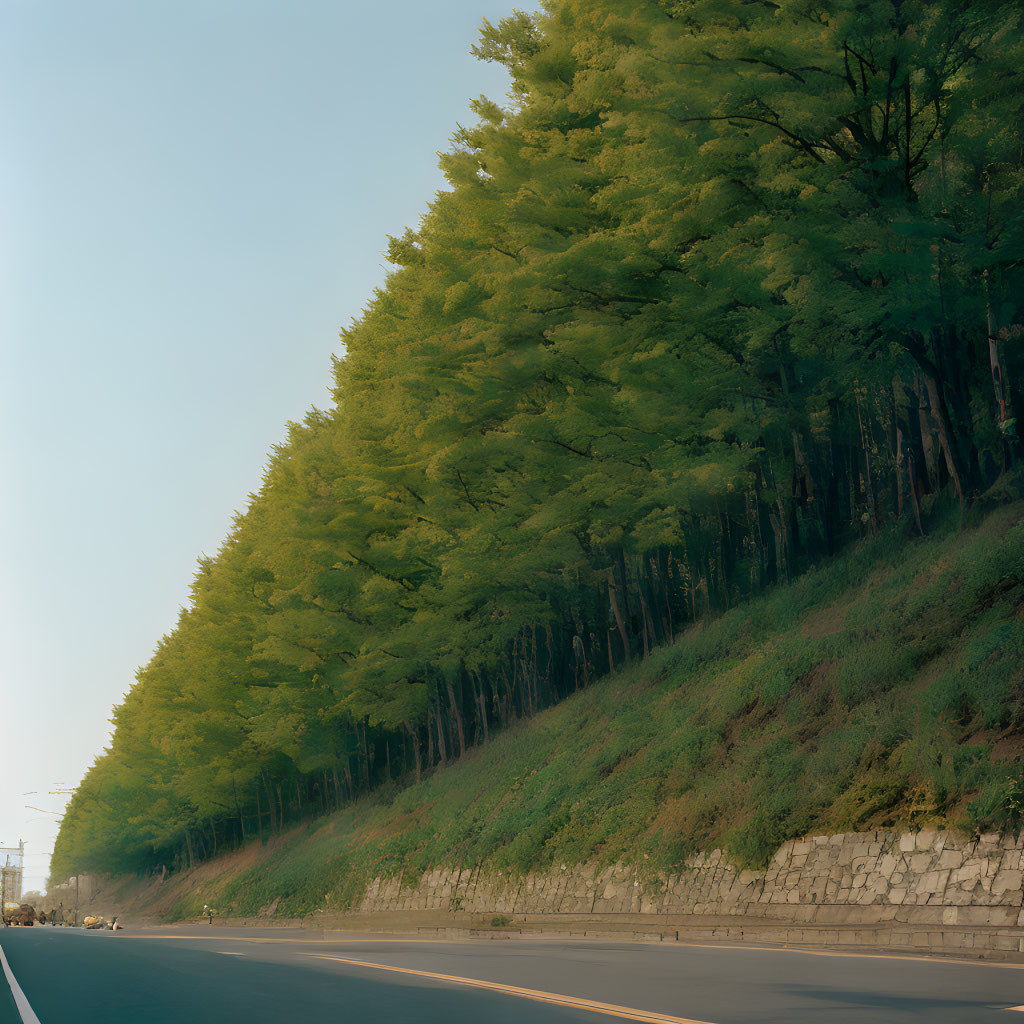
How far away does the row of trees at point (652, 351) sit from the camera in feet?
68.7

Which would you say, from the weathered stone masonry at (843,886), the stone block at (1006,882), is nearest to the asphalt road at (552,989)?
the weathered stone masonry at (843,886)

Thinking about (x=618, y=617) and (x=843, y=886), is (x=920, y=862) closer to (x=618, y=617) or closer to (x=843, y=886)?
(x=843, y=886)

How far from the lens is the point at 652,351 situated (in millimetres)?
25984

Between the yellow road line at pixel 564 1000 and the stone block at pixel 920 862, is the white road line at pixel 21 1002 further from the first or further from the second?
the stone block at pixel 920 862

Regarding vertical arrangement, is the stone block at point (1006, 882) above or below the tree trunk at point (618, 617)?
below

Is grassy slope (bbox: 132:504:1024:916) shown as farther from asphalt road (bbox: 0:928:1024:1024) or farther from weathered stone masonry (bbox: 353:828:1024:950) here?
asphalt road (bbox: 0:928:1024:1024)

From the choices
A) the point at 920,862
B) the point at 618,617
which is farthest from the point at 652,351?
the point at 920,862

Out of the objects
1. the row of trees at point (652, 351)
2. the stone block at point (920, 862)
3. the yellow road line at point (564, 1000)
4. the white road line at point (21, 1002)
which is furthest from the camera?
the row of trees at point (652, 351)

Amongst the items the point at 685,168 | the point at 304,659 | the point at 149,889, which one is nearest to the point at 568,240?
the point at 685,168

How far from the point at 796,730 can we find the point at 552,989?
10536mm

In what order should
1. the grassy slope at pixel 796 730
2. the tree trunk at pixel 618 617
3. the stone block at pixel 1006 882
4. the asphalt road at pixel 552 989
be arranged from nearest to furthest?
the asphalt road at pixel 552 989 < the stone block at pixel 1006 882 < the grassy slope at pixel 796 730 < the tree trunk at pixel 618 617

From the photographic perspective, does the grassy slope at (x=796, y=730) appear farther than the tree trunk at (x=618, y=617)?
No

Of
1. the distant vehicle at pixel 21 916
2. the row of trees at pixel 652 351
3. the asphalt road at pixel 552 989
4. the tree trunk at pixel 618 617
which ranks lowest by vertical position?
the distant vehicle at pixel 21 916

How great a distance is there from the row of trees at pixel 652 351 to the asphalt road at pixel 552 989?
1155cm
